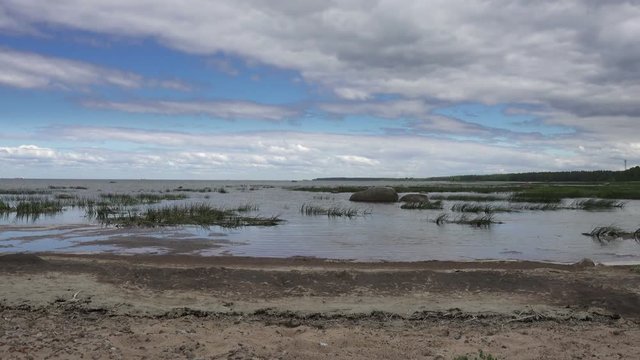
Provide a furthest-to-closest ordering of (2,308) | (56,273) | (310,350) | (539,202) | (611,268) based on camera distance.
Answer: (539,202) → (611,268) → (56,273) → (2,308) → (310,350)

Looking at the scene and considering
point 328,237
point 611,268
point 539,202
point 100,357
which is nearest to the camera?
point 100,357

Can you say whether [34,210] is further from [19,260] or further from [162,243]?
[19,260]

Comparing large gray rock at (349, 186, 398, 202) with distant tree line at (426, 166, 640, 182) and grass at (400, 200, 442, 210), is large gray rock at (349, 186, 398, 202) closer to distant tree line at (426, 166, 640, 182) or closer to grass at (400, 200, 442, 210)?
grass at (400, 200, 442, 210)

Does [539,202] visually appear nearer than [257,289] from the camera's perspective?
No

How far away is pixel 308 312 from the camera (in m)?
8.68

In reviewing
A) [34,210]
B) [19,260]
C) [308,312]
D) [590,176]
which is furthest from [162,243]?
[590,176]

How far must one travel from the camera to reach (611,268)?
1355cm

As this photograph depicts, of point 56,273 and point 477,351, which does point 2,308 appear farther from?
point 477,351

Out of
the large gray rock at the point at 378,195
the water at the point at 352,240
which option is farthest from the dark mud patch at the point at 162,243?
the large gray rock at the point at 378,195

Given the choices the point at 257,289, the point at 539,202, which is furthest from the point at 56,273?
the point at 539,202

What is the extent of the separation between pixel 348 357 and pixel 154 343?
243 centimetres

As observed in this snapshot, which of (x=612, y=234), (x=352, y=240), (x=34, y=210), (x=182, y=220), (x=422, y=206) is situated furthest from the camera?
(x=422, y=206)

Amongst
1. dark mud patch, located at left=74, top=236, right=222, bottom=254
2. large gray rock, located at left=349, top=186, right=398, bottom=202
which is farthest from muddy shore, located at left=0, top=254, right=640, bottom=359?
large gray rock, located at left=349, top=186, right=398, bottom=202

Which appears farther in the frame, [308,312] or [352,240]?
[352,240]
